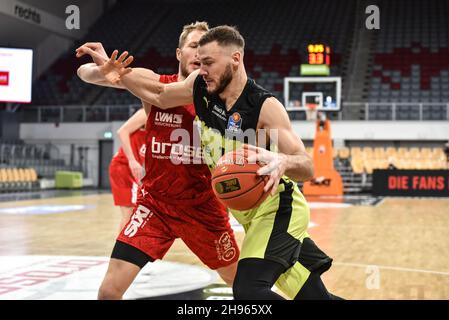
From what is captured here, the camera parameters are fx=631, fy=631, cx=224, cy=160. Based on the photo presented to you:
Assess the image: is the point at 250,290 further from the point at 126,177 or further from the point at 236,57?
the point at 126,177

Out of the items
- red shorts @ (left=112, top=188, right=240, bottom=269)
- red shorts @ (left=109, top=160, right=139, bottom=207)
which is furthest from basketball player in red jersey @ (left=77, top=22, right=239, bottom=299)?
red shorts @ (left=109, top=160, right=139, bottom=207)

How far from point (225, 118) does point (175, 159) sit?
697 mm

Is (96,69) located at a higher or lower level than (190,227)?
higher

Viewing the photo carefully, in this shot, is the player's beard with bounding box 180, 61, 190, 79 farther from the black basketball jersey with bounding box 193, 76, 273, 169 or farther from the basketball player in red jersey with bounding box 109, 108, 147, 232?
the basketball player in red jersey with bounding box 109, 108, 147, 232

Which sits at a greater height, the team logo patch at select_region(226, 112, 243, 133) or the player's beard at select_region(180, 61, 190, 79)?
the player's beard at select_region(180, 61, 190, 79)

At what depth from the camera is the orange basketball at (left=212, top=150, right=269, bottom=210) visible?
2.75 metres

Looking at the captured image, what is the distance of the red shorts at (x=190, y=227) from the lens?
3.58m

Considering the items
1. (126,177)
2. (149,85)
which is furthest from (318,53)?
(149,85)

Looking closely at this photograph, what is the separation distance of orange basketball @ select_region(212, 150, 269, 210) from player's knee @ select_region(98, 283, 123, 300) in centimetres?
88

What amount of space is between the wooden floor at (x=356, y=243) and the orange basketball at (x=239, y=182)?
2315 mm

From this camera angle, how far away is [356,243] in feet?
26.9

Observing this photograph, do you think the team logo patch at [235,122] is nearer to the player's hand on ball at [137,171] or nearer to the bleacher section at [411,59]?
the player's hand on ball at [137,171]

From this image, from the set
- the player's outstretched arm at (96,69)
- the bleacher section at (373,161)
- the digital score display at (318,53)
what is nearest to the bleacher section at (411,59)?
the bleacher section at (373,161)

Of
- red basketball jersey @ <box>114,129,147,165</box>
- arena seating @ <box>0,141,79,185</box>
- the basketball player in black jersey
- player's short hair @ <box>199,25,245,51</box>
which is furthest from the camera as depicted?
arena seating @ <box>0,141,79,185</box>
